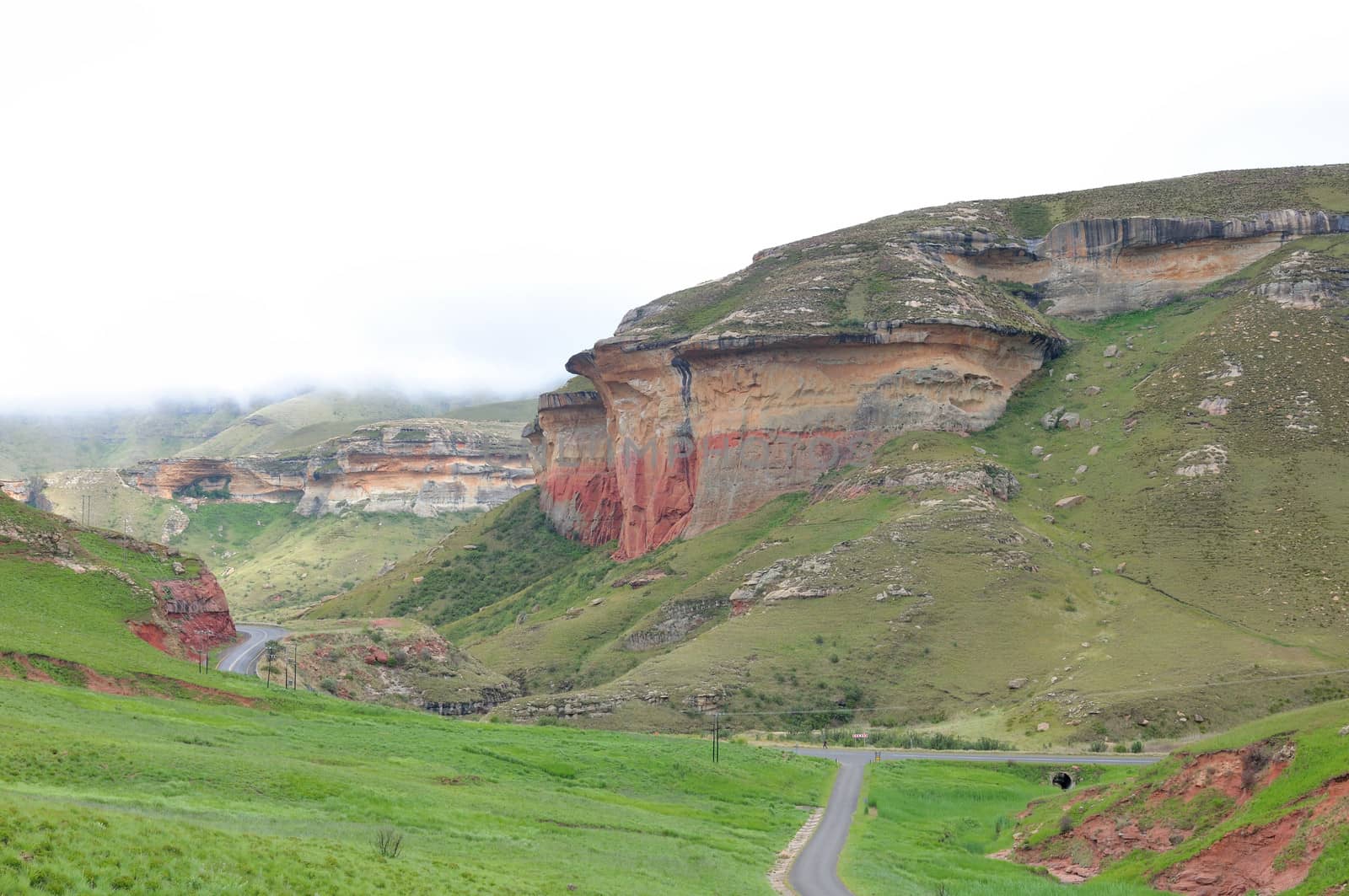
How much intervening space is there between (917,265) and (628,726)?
58.5 metres

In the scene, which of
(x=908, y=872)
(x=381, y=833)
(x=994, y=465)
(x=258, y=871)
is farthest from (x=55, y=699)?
(x=994, y=465)

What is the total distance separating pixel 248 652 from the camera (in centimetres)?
6944

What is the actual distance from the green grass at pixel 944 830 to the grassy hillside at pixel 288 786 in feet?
9.10

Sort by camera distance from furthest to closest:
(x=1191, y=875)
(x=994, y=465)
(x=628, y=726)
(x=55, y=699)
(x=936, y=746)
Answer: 1. (x=994, y=465)
2. (x=628, y=726)
3. (x=936, y=746)
4. (x=55, y=699)
5. (x=1191, y=875)

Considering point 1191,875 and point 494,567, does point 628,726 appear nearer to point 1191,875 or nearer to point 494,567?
point 1191,875

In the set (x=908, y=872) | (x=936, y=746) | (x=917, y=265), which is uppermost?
(x=917, y=265)

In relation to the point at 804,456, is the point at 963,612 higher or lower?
lower

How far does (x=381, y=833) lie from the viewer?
24797 millimetres

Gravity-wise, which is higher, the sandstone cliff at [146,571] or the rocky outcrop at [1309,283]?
the rocky outcrop at [1309,283]

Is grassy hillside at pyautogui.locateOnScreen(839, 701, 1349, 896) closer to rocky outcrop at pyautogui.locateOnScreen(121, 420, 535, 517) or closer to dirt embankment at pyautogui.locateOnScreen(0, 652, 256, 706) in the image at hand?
dirt embankment at pyautogui.locateOnScreen(0, 652, 256, 706)

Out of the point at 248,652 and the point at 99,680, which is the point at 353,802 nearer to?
the point at 99,680

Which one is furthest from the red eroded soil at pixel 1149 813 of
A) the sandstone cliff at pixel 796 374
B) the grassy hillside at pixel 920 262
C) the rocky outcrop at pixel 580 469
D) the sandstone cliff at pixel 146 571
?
the rocky outcrop at pixel 580 469

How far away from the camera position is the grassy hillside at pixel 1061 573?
210 feet

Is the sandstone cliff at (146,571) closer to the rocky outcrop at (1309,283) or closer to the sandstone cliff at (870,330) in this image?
the sandstone cliff at (870,330)
